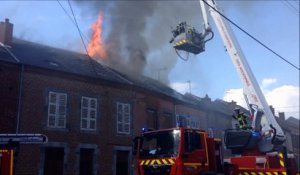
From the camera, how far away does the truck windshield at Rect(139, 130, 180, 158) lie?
927 centimetres

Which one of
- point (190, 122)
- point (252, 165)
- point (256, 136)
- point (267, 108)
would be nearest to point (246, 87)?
point (267, 108)

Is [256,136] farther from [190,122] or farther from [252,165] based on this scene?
[190,122]

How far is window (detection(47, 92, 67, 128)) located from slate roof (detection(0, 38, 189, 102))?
1.42 meters

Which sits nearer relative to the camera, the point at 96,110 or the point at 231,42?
the point at 231,42

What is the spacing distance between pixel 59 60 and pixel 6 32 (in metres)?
3.20

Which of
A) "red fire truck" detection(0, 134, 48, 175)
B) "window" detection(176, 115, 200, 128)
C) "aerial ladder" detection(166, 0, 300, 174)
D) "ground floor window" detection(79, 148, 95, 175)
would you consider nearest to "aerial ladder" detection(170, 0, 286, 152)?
"aerial ladder" detection(166, 0, 300, 174)

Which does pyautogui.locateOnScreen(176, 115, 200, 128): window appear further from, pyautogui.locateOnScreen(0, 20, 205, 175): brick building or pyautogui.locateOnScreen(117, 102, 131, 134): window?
pyautogui.locateOnScreen(117, 102, 131, 134): window

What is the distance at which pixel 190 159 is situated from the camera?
9.30 m

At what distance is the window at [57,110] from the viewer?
18.0 meters

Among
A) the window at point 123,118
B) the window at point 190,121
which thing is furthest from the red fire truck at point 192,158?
the window at point 190,121

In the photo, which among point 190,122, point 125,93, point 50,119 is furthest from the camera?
point 190,122

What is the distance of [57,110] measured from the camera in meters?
18.2

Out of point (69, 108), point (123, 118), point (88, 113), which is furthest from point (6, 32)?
point (123, 118)

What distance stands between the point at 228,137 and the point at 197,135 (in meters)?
1.57
